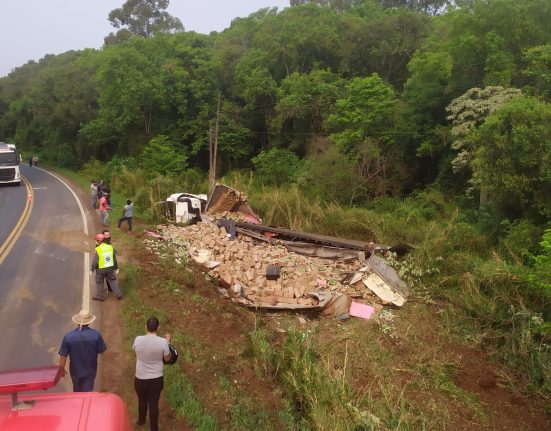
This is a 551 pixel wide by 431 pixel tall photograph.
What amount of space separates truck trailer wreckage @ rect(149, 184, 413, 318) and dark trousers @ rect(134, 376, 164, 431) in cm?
645

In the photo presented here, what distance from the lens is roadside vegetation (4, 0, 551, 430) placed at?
9156 mm

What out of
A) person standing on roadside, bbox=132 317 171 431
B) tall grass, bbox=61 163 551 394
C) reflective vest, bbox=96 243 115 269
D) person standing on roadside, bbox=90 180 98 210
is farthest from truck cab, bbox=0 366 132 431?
person standing on roadside, bbox=90 180 98 210

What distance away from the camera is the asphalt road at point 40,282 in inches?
331

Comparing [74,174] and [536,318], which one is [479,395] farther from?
[74,174]

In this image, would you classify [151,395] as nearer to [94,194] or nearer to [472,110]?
[94,194]

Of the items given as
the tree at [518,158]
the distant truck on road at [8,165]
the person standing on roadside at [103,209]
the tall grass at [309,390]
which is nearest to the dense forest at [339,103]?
the tree at [518,158]

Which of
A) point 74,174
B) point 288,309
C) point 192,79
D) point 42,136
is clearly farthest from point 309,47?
point 42,136

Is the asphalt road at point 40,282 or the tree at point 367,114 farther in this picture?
the tree at point 367,114

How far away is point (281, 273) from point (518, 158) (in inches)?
305

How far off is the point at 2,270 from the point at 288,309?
7503 mm

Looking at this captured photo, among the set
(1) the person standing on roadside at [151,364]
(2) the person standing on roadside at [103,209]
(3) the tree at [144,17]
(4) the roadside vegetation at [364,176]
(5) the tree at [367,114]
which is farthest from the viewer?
(3) the tree at [144,17]

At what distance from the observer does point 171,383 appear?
23.9ft

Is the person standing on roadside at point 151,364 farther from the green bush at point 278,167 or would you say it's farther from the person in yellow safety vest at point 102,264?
the green bush at point 278,167

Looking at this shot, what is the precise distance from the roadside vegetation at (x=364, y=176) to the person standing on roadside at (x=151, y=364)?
2.80 feet
